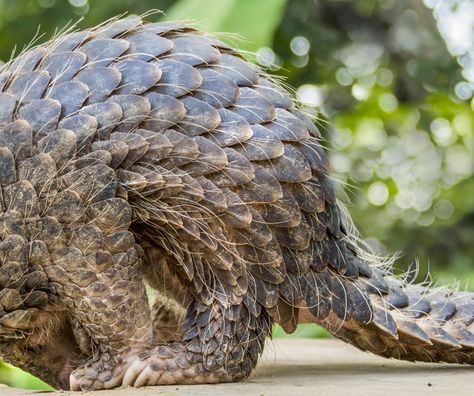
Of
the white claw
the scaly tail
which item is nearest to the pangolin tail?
Result: the scaly tail

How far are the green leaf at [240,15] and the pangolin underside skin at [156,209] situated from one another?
5.81ft

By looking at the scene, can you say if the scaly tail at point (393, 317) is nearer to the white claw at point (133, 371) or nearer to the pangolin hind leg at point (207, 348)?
the pangolin hind leg at point (207, 348)

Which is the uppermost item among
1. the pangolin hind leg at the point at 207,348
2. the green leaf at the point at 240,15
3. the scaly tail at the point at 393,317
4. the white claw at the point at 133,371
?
the green leaf at the point at 240,15

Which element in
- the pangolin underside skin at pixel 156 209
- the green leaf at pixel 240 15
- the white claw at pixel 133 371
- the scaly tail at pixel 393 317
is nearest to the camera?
the pangolin underside skin at pixel 156 209

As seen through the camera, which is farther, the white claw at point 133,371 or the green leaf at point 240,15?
the green leaf at point 240,15

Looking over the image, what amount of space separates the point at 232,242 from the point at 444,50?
483 centimetres

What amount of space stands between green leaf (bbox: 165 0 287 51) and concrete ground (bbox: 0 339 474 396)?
183 cm

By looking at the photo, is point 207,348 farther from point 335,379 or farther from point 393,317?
point 393,317

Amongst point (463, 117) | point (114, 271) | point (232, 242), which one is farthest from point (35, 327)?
point (463, 117)

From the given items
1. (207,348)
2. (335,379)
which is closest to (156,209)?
(207,348)

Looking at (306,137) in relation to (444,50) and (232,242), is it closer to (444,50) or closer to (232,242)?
(232,242)

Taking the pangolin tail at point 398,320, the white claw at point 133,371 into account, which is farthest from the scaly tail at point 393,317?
the white claw at point 133,371

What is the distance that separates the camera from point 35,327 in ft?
9.02

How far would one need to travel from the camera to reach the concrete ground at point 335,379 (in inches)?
93.3
